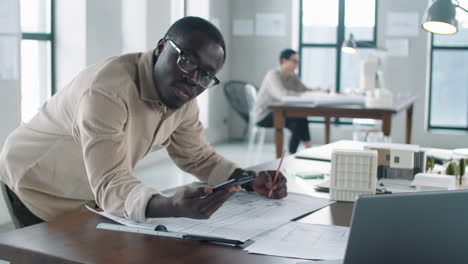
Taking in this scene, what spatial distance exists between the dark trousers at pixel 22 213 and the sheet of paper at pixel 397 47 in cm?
630

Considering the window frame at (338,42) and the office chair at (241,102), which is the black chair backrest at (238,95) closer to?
the office chair at (241,102)

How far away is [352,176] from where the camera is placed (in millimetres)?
1776

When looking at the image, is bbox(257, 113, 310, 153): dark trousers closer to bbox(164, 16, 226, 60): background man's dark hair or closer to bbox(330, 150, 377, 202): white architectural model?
bbox(330, 150, 377, 202): white architectural model

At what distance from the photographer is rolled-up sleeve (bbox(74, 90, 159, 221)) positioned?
1.43 m

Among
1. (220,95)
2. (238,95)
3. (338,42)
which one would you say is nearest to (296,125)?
(220,95)

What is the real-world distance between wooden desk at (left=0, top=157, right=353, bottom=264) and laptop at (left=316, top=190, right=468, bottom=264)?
0.28m

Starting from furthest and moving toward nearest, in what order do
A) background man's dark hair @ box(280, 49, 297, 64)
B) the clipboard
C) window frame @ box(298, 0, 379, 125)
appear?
window frame @ box(298, 0, 379, 125), background man's dark hair @ box(280, 49, 297, 64), the clipboard

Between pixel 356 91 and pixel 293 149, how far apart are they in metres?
0.87

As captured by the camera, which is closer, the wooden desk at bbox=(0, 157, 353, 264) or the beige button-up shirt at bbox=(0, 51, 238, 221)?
the wooden desk at bbox=(0, 157, 353, 264)

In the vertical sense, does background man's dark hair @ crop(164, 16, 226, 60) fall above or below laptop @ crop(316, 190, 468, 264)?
above

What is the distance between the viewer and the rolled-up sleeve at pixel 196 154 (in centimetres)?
194

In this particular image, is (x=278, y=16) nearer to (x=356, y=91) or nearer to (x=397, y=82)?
(x=397, y=82)

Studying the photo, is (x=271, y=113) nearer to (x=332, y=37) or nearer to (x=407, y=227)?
(x=332, y=37)

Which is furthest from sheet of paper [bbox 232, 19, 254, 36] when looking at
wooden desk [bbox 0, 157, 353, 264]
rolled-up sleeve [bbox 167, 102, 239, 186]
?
wooden desk [bbox 0, 157, 353, 264]
